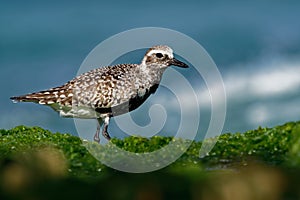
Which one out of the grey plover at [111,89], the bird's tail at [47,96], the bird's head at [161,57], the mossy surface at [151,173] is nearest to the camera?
the mossy surface at [151,173]

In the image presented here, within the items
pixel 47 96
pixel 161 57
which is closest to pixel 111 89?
pixel 161 57

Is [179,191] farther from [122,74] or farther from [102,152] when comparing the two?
[122,74]

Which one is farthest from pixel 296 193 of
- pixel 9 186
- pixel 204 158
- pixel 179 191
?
pixel 204 158

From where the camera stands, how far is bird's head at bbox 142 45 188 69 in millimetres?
19016

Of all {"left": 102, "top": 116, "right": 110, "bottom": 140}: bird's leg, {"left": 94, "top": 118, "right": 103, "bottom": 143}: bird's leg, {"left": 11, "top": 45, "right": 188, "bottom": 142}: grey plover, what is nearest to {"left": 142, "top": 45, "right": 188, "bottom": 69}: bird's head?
{"left": 11, "top": 45, "right": 188, "bottom": 142}: grey plover

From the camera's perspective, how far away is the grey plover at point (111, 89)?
61.0ft

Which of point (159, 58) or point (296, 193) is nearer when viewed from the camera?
point (296, 193)

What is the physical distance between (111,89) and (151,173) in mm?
11910

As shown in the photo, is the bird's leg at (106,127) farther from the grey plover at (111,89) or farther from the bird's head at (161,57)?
the bird's head at (161,57)

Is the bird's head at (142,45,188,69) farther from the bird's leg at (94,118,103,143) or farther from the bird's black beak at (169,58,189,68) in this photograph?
the bird's leg at (94,118,103,143)

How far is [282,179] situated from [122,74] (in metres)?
13.7

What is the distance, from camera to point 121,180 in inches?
209

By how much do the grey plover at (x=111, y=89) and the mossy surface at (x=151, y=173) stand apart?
0.92 m

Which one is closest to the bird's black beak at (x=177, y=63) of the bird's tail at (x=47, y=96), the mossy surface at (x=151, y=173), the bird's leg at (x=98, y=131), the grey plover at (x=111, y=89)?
the grey plover at (x=111, y=89)
